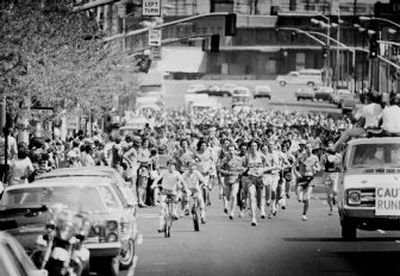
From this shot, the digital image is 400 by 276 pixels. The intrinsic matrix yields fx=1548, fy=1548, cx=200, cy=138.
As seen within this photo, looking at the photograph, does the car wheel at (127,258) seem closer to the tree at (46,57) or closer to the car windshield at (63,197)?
the car windshield at (63,197)

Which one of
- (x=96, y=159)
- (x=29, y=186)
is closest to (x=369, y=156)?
(x=29, y=186)

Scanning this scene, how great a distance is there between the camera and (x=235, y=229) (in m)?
30.6

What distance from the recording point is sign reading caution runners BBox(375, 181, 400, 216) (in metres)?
25.5

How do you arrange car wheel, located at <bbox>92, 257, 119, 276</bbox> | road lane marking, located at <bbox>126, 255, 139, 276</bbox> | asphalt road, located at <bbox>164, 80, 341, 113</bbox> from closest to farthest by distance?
1. car wheel, located at <bbox>92, 257, 119, 276</bbox>
2. road lane marking, located at <bbox>126, 255, 139, 276</bbox>
3. asphalt road, located at <bbox>164, 80, 341, 113</bbox>

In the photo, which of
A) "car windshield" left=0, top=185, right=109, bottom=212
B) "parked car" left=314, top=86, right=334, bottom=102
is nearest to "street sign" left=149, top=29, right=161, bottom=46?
"car windshield" left=0, top=185, right=109, bottom=212

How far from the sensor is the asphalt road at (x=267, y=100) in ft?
423

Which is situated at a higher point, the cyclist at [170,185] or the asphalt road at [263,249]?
the cyclist at [170,185]

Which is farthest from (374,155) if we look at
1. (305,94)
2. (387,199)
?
(305,94)

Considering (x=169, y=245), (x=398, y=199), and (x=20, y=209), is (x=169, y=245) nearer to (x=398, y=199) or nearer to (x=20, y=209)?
(x=398, y=199)

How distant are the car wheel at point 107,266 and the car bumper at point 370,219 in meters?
6.11

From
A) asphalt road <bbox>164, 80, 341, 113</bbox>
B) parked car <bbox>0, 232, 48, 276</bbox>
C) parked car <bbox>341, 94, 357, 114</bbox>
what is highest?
parked car <bbox>0, 232, 48, 276</bbox>

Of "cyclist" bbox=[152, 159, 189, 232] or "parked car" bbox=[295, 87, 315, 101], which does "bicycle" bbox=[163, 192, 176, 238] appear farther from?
"parked car" bbox=[295, 87, 315, 101]

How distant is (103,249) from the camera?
19703 mm

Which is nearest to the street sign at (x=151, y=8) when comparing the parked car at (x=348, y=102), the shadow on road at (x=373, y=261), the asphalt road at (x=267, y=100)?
the shadow on road at (x=373, y=261)
